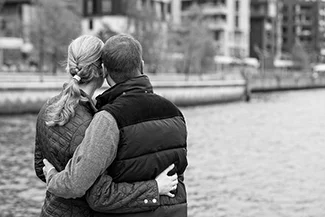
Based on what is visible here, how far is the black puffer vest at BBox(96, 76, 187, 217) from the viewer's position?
3.41 meters

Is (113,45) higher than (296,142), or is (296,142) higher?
(113,45)

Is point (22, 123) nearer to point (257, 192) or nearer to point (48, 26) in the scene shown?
point (257, 192)

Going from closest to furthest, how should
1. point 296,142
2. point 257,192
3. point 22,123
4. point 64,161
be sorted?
1. point 64,161
2. point 257,192
3. point 296,142
4. point 22,123

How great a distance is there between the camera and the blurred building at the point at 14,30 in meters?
54.5

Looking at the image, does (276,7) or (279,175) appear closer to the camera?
(279,175)

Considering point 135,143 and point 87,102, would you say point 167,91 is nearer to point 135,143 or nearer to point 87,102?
point 87,102

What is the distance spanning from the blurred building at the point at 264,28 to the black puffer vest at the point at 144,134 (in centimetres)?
10080

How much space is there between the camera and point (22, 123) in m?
28.8

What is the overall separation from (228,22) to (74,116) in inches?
3616

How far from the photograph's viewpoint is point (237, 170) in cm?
1590

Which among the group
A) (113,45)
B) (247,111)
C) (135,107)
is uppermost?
(113,45)

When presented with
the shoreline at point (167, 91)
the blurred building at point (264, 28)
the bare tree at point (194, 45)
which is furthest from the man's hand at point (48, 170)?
the blurred building at point (264, 28)

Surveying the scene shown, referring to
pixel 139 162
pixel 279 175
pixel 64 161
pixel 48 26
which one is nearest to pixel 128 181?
pixel 139 162

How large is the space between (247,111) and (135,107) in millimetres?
37135
